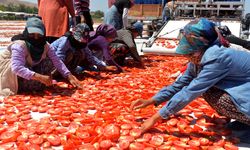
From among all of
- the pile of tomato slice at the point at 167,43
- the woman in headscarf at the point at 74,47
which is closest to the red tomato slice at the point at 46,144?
the woman in headscarf at the point at 74,47

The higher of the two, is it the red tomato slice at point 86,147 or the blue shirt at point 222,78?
the blue shirt at point 222,78

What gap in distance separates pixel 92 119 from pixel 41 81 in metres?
1.05

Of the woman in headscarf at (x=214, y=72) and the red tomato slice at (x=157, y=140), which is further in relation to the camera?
the red tomato slice at (x=157, y=140)

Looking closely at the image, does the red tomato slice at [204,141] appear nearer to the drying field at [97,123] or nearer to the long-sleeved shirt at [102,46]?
the drying field at [97,123]

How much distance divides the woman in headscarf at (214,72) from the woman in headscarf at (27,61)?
70.2 inches

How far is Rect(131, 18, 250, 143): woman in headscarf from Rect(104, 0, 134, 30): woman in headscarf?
14.5 ft

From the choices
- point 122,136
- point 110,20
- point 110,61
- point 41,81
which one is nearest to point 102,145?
point 122,136

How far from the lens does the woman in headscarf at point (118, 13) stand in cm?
675

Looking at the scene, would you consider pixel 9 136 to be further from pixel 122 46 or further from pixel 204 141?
pixel 122 46

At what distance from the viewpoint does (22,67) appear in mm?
3635

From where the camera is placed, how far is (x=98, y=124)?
9.29ft

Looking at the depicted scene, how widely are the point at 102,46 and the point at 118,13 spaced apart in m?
1.62

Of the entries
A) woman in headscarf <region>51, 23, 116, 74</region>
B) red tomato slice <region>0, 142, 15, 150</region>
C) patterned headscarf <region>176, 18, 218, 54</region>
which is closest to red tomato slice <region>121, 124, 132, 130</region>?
patterned headscarf <region>176, 18, 218, 54</region>

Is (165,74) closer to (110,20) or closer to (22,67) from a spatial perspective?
(110,20)
